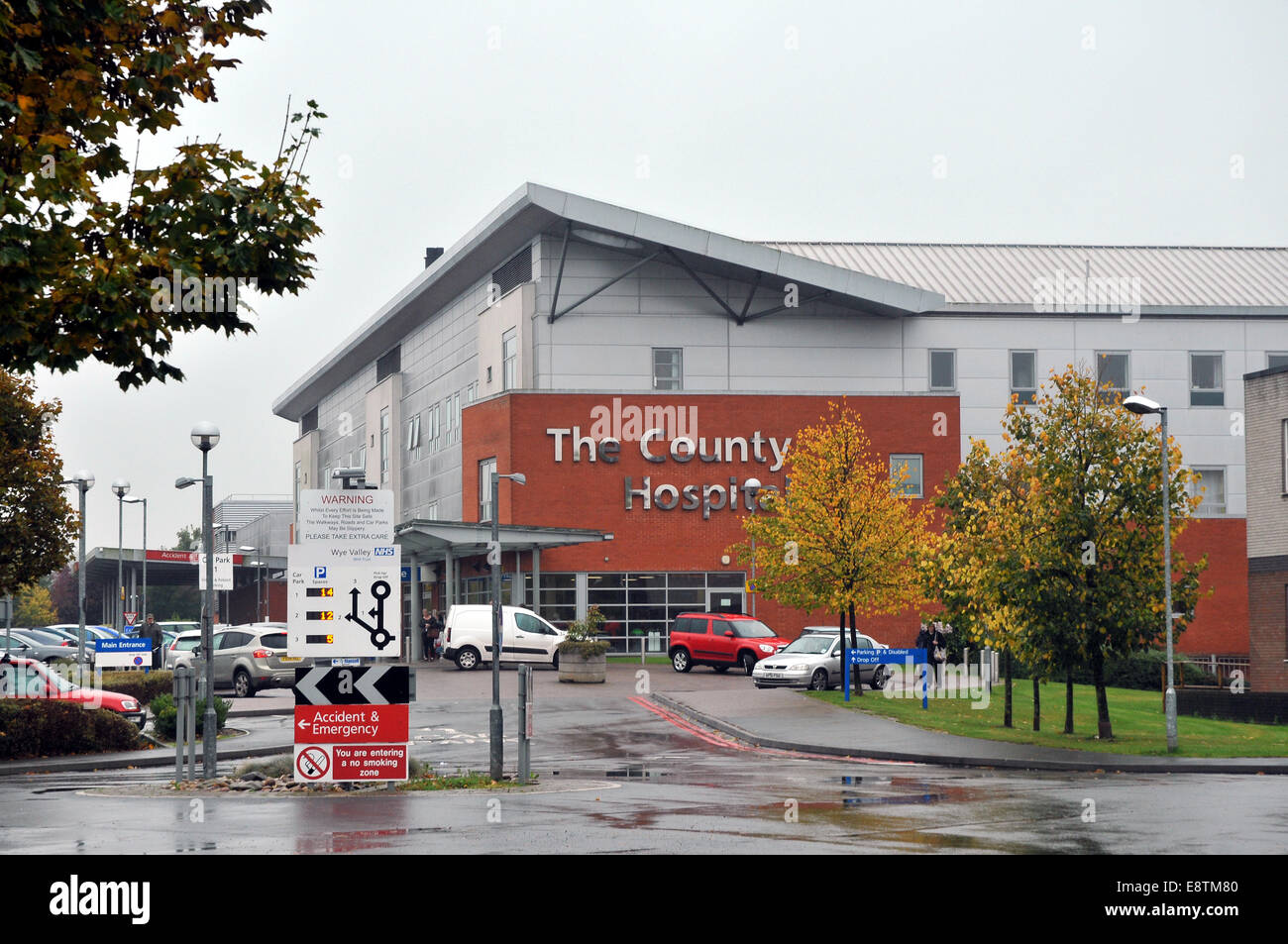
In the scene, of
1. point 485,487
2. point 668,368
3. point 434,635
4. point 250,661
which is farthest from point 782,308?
point 250,661

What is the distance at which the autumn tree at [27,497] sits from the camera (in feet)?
93.2

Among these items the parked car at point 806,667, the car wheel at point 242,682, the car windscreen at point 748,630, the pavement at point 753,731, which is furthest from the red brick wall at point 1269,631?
the car wheel at point 242,682

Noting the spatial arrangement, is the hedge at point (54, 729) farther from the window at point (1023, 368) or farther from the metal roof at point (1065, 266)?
the metal roof at point (1065, 266)

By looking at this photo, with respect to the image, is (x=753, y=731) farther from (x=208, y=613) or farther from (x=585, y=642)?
(x=585, y=642)

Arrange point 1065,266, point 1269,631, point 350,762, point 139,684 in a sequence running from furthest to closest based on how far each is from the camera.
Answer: point 1065,266 → point 1269,631 → point 139,684 → point 350,762

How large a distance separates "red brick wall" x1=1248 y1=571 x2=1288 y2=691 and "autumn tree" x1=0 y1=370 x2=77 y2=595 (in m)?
25.2

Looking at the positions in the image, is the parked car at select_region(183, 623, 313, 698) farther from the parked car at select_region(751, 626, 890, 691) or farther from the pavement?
the parked car at select_region(751, 626, 890, 691)

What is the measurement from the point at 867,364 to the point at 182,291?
45797mm

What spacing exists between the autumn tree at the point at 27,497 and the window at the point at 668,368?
2831 centimetres

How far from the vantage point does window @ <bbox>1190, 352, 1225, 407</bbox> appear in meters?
59.0

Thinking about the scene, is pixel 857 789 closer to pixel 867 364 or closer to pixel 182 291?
pixel 182 291

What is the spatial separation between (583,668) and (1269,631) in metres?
16.9

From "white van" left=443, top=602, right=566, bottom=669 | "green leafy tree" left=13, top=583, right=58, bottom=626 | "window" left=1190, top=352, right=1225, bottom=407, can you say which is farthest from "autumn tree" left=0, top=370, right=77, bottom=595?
"green leafy tree" left=13, top=583, right=58, bottom=626

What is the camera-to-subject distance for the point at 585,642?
40.1 meters
